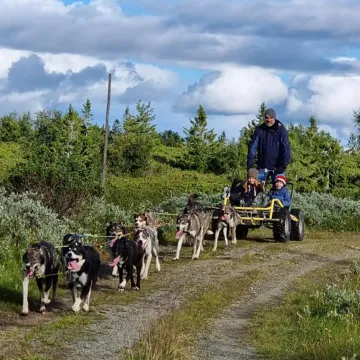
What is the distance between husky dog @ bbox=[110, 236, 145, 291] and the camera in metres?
11.1

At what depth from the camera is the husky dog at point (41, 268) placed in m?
9.75

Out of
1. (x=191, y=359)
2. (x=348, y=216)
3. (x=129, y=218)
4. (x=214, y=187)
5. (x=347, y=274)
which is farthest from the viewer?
(x=214, y=187)

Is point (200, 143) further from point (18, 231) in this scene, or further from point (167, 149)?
point (18, 231)

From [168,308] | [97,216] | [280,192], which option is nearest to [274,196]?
[280,192]

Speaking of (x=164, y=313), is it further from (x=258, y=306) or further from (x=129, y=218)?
(x=129, y=218)

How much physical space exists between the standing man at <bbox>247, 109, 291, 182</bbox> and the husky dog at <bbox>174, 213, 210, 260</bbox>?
2.39m

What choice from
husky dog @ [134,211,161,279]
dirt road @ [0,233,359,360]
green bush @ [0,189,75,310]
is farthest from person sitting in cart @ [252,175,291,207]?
green bush @ [0,189,75,310]

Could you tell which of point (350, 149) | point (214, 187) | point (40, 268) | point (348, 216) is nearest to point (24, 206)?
point (40, 268)

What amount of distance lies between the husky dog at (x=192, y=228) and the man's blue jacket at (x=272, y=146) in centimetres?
Result: 241

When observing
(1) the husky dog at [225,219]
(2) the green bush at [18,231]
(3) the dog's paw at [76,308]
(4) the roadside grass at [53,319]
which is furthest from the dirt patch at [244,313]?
(2) the green bush at [18,231]

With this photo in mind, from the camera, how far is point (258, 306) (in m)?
10.6

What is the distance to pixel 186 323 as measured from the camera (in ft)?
30.1

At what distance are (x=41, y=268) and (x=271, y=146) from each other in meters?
8.15

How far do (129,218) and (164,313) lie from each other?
8.46 m
